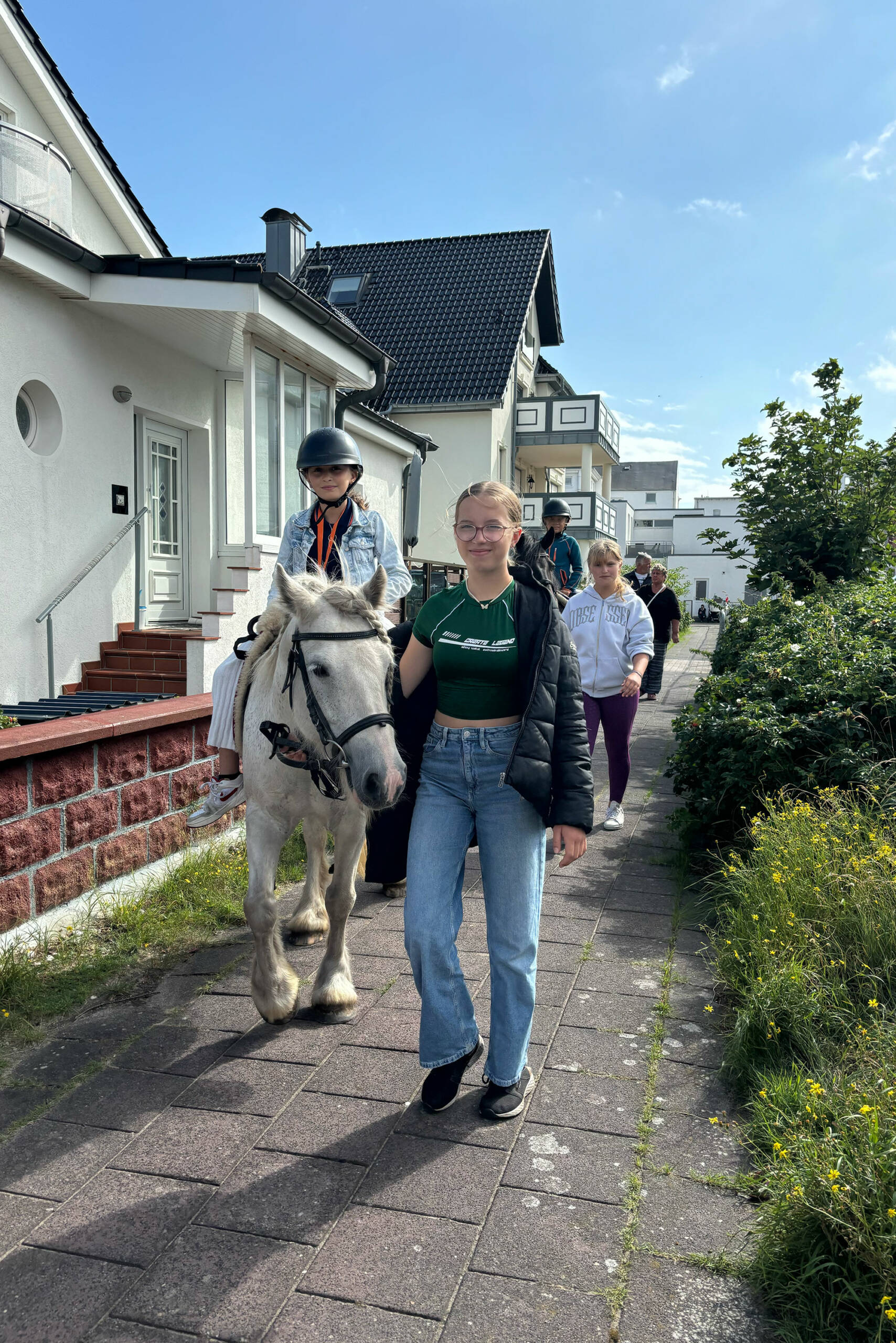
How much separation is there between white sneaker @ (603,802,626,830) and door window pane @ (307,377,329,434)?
594cm

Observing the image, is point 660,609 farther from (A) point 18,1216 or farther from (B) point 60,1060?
(A) point 18,1216

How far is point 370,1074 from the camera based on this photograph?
3.36 m

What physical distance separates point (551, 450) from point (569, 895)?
2503 cm

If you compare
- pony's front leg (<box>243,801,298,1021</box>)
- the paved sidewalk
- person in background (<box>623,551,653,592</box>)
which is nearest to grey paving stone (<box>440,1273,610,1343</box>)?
the paved sidewalk

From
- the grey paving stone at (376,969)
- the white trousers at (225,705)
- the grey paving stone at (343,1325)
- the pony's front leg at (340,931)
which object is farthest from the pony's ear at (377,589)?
the grey paving stone at (343,1325)

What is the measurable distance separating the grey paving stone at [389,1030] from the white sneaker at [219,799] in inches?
44.6

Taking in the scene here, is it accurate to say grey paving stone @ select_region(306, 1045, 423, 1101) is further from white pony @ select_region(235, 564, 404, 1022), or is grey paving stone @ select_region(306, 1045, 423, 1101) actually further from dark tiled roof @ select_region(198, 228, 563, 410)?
dark tiled roof @ select_region(198, 228, 563, 410)

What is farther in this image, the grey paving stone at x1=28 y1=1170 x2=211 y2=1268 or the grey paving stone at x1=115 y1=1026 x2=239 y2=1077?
the grey paving stone at x1=115 y1=1026 x2=239 y2=1077

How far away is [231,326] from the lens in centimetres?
869

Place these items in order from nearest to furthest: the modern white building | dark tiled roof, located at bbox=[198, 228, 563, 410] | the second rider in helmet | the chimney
Result: the second rider in helmet
the chimney
dark tiled roof, located at bbox=[198, 228, 563, 410]
the modern white building

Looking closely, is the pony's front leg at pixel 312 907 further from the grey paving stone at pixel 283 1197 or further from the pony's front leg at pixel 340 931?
the grey paving stone at pixel 283 1197

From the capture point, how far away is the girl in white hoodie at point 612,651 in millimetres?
6414

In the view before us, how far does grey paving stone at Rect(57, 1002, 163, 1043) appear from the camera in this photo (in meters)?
3.71

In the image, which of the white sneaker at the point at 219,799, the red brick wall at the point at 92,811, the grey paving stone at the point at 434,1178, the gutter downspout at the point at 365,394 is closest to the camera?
the grey paving stone at the point at 434,1178
